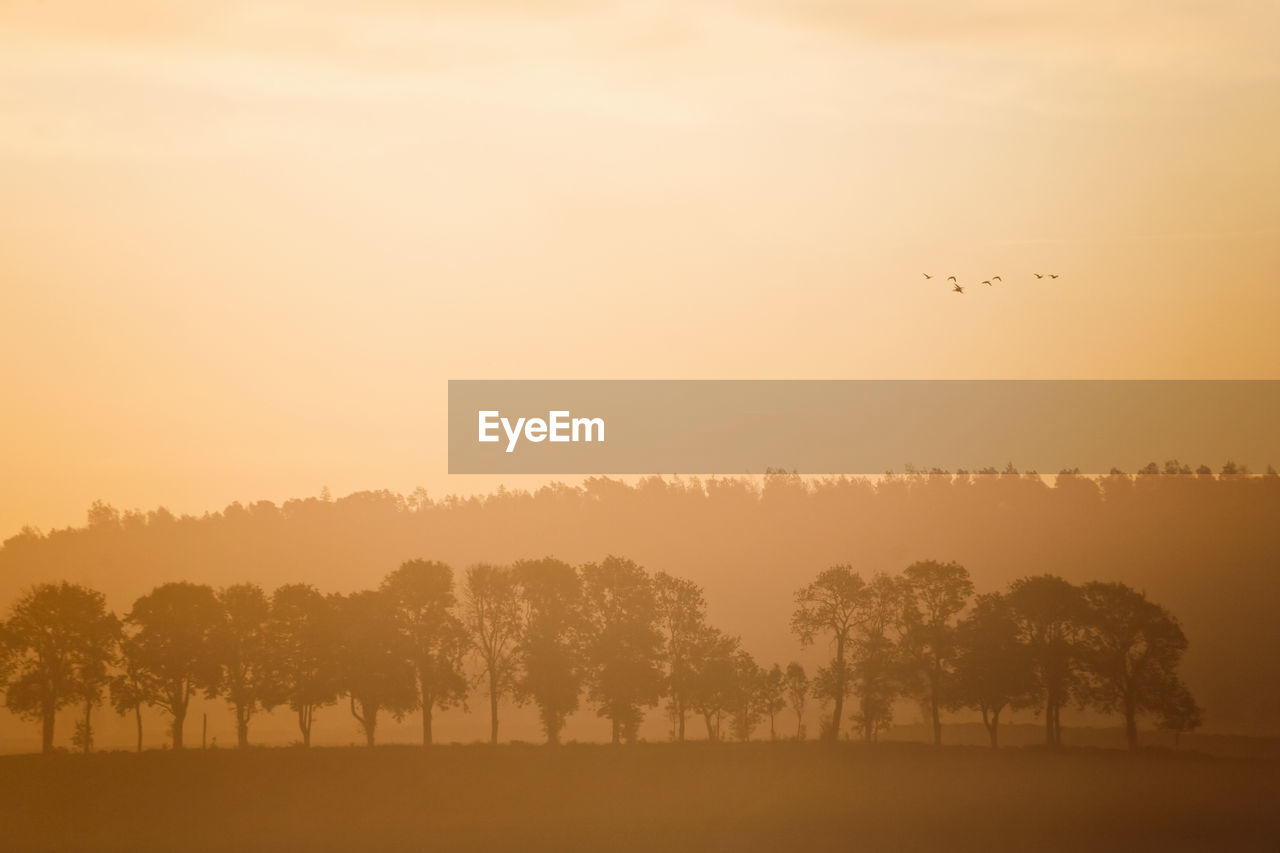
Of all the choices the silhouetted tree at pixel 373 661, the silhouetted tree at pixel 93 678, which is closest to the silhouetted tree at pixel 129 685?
the silhouetted tree at pixel 93 678

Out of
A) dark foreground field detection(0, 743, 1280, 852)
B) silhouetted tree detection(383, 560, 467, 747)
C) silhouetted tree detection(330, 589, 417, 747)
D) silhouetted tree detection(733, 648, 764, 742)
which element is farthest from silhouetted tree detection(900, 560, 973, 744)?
silhouetted tree detection(330, 589, 417, 747)

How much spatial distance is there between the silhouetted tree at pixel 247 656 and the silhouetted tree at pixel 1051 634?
49210 millimetres

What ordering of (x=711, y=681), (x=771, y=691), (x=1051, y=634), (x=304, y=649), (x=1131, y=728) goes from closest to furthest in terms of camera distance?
(x=304, y=649) → (x=1131, y=728) → (x=711, y=681) → (x=1051, y=634) → (x=771, y=691)

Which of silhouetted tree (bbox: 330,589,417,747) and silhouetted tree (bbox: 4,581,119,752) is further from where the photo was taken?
silhouetted tree (bbox: 330,589,417,747)

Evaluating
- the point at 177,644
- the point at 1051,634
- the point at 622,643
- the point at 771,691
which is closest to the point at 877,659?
the point at 771,691

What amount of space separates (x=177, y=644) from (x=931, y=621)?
4958 centimetres

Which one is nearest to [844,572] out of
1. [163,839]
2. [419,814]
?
[419,814]

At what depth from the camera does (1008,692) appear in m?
85.8

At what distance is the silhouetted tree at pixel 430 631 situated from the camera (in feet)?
277

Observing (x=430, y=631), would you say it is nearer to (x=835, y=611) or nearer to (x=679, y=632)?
(x=679, y=632)

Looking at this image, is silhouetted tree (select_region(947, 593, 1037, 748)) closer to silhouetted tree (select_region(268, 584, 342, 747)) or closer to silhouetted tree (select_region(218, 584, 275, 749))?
silhouetted tree (select_region(268, 584, 342, 747))

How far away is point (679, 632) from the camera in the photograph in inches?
3573

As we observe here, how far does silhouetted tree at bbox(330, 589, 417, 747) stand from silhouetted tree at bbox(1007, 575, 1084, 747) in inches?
1605

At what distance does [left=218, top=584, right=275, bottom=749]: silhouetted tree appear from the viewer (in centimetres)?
8356
